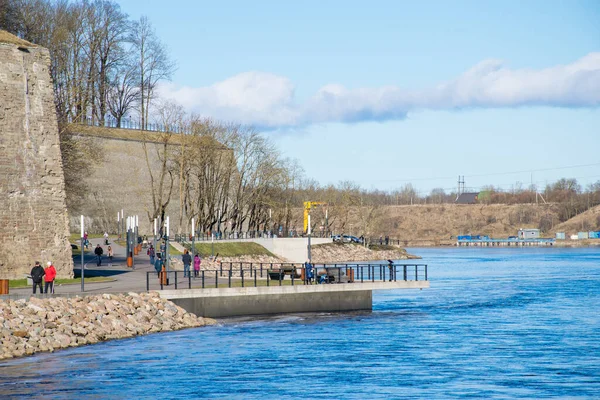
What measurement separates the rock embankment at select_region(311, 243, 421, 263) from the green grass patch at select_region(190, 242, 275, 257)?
48.2 feet

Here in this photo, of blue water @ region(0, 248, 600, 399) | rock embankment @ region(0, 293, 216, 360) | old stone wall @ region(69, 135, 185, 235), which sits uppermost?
old stone wall @ region(69, 135, 185, 235)

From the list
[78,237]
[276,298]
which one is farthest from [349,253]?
[276,298]

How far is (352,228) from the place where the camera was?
501 ft

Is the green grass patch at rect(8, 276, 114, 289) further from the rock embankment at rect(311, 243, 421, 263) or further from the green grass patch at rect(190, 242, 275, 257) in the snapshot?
the rock embankment at rect(311, 243, 421, 263)

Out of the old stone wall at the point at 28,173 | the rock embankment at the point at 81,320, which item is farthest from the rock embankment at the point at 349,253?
the rock embankment at the point at 81,320

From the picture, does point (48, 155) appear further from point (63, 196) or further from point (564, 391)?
point (564, 391)

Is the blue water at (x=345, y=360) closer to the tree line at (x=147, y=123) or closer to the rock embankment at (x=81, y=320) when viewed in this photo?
the rock embankment at (x=81, y=320)

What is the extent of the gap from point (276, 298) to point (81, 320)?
9927 mm

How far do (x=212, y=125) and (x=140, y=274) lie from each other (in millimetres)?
44575

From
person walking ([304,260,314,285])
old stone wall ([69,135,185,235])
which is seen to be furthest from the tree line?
person walking ([304,260,314,285])

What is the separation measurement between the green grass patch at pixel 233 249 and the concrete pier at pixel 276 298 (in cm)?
3406

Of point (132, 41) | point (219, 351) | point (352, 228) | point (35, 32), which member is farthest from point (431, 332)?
point (352, 228)

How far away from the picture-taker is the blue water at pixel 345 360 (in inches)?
958

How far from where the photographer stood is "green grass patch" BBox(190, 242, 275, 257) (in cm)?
7777
